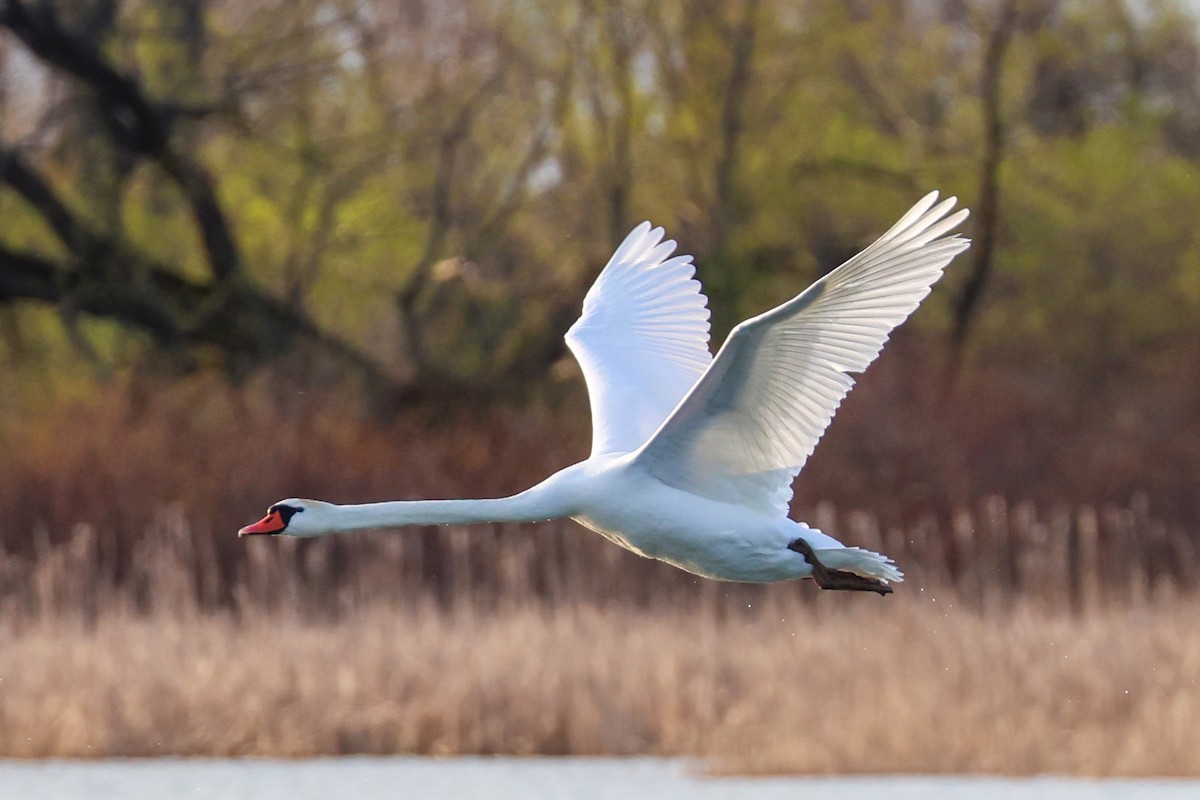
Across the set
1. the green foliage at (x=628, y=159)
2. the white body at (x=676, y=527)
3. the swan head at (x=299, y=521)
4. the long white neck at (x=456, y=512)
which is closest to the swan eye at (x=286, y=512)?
the swan head at (x=299, y=521)

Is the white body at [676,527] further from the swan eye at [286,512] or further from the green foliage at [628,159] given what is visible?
A: the green foliage at [628,159]

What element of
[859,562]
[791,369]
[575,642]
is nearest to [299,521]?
[791,369]

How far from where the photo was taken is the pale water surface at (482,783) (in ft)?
34.8

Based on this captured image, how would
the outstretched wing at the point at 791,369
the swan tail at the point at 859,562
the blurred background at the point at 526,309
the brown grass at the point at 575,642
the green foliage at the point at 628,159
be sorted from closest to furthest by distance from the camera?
the outstretched wing at the point at 791,369 → the swan tail at the point at 859,562 → the brown grass at the point at 575,642 → the blurred background at the point at 526,309 → the green foliage at the point at 628,159

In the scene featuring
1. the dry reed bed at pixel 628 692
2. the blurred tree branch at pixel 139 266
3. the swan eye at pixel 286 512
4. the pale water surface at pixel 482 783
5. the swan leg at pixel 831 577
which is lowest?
the pale water surface at pixel 482 783

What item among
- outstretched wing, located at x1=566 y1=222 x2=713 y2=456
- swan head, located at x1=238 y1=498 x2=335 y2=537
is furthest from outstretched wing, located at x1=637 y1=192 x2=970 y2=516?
swan head, located at x1=238 y1=498 x2=335 y2=537

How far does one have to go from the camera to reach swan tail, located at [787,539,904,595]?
227 inches

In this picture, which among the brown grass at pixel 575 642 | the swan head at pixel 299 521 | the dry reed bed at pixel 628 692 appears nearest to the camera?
the swan head at pixel 299 521

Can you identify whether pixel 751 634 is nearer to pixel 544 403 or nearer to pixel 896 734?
pixel 896 734

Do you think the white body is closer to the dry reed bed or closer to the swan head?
the swan head

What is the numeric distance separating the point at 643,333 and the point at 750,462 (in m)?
1.32

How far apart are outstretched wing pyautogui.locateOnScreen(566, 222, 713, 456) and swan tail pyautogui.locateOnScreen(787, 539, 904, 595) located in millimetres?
1086

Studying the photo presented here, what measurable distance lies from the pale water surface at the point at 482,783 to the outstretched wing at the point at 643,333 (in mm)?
3749

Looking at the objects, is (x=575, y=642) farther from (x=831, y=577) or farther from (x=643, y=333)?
(x=831, y=577)
